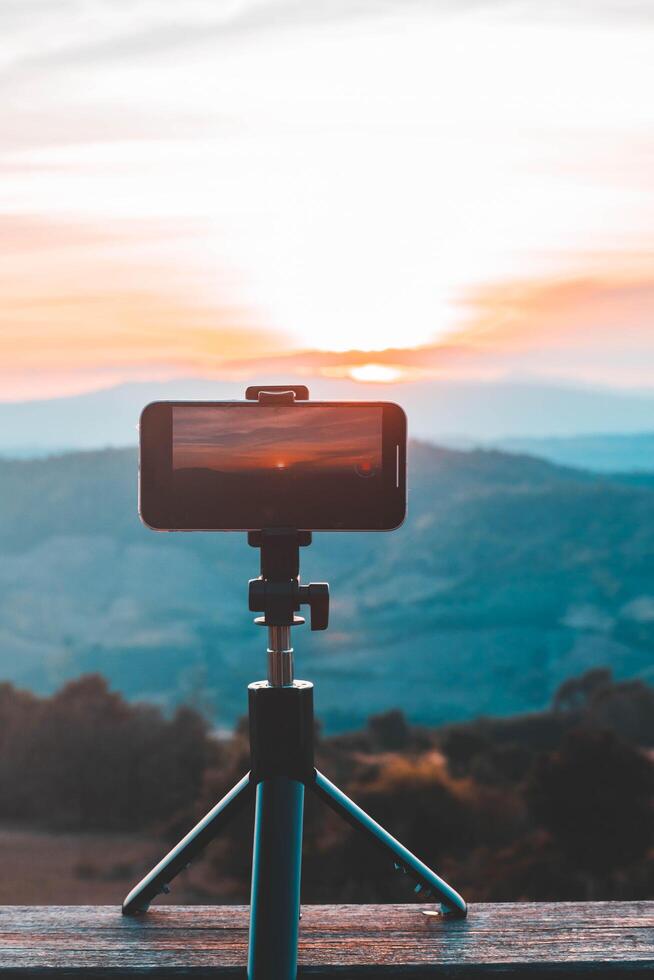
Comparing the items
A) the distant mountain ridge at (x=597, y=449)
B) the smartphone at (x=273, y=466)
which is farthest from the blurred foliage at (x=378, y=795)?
the distant mountain ridge at (x=597, y=449)

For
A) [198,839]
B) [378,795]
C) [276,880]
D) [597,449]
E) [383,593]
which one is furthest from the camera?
[597,449]

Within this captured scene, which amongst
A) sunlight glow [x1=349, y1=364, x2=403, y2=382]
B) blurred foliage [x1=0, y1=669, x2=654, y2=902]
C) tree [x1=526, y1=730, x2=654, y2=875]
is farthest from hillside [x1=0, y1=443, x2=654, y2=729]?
sunlight glow [x1=349, y1=364, x2=403, y2=382]

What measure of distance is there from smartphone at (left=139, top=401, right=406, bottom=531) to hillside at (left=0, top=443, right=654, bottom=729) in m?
46.3

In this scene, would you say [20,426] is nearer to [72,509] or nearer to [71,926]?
[72,509]

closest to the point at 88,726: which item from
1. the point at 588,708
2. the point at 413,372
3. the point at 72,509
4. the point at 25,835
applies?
the point at 25,835

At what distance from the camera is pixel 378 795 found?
49.5 feet

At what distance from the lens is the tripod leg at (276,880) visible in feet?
5.35

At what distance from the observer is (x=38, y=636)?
58.3 meters

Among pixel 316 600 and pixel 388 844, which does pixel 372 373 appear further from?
pixel 388 844

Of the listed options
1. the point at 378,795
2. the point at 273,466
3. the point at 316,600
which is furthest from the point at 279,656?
the point at 378,795

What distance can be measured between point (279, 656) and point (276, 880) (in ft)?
1.06

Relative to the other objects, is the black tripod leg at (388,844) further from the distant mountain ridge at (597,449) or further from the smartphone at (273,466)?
the distant mountain ridge at (597,449)

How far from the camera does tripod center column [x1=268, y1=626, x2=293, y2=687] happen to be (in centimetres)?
178

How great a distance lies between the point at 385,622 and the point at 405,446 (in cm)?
5565
